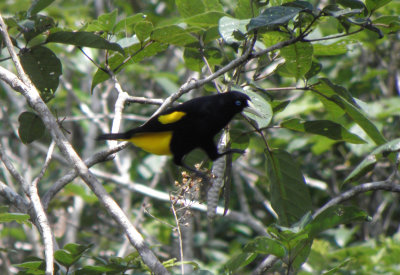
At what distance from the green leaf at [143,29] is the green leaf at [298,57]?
56 centimetres

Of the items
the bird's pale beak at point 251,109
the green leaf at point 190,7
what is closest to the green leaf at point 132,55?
the green leaf at point 190,7

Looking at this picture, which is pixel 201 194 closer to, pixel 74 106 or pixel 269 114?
pixel 269 114

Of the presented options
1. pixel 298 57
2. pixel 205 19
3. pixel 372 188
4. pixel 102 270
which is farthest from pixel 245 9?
pixel 102 270

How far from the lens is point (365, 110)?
243 centimetres

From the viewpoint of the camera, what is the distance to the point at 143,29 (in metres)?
2.36

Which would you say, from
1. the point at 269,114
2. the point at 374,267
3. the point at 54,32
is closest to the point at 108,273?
the point at 269,114

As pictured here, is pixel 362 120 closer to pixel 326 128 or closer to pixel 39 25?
pixel 326 128

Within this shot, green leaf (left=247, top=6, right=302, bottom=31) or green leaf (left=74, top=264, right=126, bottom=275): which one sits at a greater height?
green leaf (left=247, top=6, right=302, bottom=31)

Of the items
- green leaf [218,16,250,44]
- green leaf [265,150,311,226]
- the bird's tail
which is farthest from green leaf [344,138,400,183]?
the bird's tail

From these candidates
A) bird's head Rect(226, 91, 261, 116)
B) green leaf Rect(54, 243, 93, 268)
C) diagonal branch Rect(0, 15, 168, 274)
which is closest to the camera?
diagonal branch Rect(0, 15, 168, 274)

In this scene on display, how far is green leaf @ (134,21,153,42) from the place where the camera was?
2330mm

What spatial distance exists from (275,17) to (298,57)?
0.41 meters

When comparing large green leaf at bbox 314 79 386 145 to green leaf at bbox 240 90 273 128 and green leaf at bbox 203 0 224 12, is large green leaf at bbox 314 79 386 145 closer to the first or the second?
green leaf at bbox 240 90 273 128

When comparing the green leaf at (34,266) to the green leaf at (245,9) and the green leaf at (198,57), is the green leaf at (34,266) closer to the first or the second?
the green leaf at (198,57)
